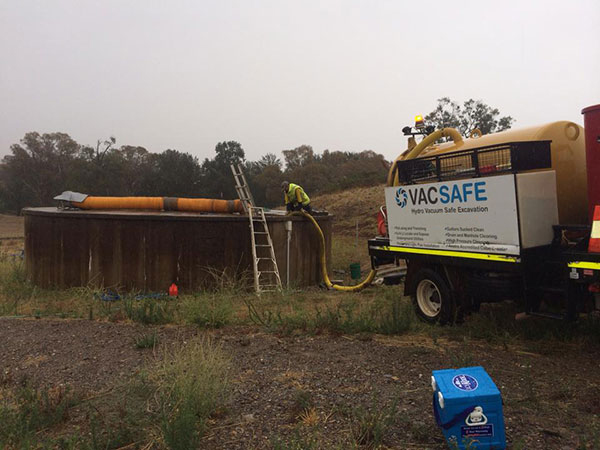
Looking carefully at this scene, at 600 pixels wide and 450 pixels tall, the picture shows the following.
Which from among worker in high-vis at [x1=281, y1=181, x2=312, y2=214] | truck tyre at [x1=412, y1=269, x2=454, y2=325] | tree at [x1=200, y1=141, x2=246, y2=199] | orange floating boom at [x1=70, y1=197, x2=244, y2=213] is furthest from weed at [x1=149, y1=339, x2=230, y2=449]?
tree at [x1=200, y1=141, x2=246, y2=199]

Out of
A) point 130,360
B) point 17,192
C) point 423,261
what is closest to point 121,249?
point 130,360

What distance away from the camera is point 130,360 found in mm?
4965

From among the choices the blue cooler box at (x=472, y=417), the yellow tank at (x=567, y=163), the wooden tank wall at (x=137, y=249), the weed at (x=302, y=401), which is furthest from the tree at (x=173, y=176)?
the blue cooler box at (x=472, y=417)

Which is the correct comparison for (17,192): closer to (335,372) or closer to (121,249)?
(121,249)

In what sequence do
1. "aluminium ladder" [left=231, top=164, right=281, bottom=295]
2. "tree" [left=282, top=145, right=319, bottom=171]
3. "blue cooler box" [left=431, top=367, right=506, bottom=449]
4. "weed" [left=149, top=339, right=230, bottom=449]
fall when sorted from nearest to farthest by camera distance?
1. "blue cooler box" [left=431, top=367, right=506, bottom=449]
2. "weed" [left=149, top=339, right=230, bottom=449]
3. "aluminium ladder" [left=231, top=164, right=281, bottom=295]
4. "tree" [left=282, top=145, right=319, bottom=171]

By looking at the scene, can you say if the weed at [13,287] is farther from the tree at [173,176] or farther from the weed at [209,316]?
the tree at [173,176]

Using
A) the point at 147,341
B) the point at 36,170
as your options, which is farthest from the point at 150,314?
the point at 36,170

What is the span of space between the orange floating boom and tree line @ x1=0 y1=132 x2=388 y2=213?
1726 inches

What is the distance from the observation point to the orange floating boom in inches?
466

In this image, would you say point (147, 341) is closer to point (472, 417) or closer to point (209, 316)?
point (209, 316)

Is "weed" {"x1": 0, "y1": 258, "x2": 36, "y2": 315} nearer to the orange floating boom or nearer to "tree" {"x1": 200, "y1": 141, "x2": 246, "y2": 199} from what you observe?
the orange floating boom

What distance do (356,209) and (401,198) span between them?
Result: 2214cm

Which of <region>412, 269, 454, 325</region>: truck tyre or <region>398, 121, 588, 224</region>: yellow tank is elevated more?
<region>398, 121, 588, 224</region>: yellow tank

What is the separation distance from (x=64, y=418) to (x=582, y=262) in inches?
197
